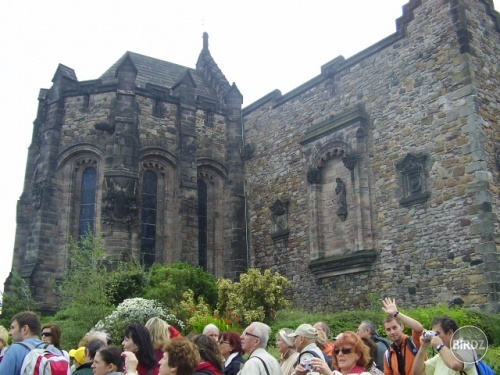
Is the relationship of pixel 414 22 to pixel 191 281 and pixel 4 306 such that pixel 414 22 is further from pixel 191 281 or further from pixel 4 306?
pixel 4 306

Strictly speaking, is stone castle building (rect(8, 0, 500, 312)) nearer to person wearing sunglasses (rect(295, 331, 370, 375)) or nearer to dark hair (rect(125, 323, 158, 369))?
person wearing sunglasses (rect(295, 331, 370, 375))

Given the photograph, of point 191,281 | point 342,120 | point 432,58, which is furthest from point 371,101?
point 191,281

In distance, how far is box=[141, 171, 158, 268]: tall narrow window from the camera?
21.7 metres

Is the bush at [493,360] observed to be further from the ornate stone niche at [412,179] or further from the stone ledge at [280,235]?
the stone ledge at [280,235]

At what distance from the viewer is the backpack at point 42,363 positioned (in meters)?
5.64

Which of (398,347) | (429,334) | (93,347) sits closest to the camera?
(429,334)

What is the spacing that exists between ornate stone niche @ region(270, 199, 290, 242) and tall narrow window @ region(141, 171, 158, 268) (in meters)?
4.54

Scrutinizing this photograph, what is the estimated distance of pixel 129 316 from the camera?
14.6 m

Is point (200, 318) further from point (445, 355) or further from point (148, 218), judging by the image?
point (445, 355)

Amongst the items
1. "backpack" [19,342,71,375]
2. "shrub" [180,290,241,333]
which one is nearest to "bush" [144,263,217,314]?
"shrub" [180,290,241,333]

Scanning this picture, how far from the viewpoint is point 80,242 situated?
21234mm

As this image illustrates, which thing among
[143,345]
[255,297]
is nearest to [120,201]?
[255,297]

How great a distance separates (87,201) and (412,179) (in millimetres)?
12138

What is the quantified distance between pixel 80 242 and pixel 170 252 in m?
3.28
